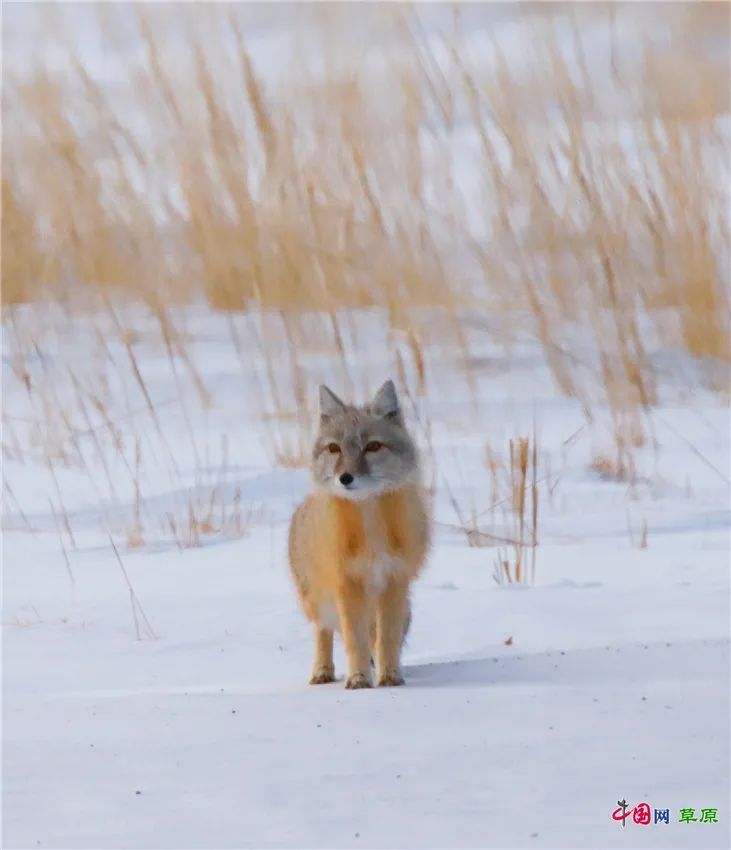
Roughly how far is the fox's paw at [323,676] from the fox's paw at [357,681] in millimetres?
125

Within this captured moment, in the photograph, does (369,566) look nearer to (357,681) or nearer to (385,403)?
(357,681)

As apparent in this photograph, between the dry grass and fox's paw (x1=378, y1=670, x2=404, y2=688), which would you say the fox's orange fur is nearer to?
fox's paw (x1=378, y1=670, x2=404, y2=688)

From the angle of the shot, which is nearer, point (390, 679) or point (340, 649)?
point (390, 679)

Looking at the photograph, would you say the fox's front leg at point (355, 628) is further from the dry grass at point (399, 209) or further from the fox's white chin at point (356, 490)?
the dry grass at point (399, 209)

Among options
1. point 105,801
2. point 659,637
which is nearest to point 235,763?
point 105,801

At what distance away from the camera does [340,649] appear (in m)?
4.00

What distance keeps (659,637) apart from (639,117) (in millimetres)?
3820

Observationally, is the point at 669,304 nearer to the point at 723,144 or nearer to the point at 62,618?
the point at 723,144

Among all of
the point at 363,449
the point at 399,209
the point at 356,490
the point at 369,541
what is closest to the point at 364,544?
the point at 369,541

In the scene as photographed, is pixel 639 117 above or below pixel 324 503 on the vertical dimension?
above

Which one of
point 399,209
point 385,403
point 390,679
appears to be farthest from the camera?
point 399,209

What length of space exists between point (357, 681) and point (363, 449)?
1.71 feet

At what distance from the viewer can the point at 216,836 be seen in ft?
7.46

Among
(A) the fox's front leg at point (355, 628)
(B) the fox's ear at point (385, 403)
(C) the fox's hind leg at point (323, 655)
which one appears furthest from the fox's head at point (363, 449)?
(C) the fox's hind leg at point (323, 655)
